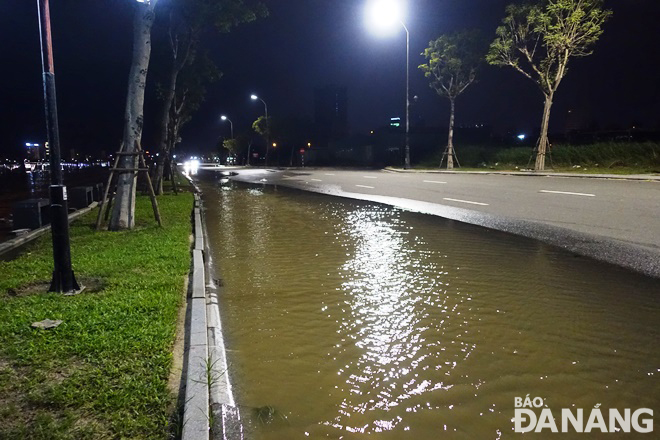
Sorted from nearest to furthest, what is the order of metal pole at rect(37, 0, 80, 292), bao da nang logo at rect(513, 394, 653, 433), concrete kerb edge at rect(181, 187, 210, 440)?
concrete kerb edge at rect(181, 187, 210, 440) < bao da nang logo at rect(513, 394, 653, 433) < metal pole at rect(37, 0, 80, 292)

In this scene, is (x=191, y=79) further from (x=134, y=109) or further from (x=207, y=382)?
(x=207, y=382)

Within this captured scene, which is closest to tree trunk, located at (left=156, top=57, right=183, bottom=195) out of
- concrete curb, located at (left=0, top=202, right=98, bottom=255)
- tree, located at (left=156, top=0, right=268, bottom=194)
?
tree, located at (left=156, top=0, right=268, bottom=194)

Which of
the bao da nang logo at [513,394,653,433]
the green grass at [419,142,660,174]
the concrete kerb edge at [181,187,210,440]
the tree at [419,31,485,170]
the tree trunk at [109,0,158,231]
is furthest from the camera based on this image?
the tree at [419,31,485,170]

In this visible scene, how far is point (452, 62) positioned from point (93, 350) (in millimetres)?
35475

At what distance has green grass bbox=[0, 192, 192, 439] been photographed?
2.94 m

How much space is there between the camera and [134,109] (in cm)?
972

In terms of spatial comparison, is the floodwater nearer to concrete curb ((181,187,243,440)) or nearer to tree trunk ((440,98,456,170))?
concrete curb ((181,187,243,440))

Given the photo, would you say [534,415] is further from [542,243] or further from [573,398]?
[542,243]

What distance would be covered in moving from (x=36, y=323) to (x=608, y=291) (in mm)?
6282

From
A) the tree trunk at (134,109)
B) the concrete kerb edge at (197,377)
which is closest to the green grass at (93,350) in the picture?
the concrete kerb edge at (197,377)

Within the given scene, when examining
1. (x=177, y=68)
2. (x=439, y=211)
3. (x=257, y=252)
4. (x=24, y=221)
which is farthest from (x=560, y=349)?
(x=177, y=68)

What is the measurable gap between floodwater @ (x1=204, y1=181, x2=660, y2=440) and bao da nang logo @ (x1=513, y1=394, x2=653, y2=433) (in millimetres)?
61

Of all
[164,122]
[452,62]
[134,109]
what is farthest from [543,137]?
[134,109]

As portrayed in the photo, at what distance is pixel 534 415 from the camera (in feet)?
10.4
